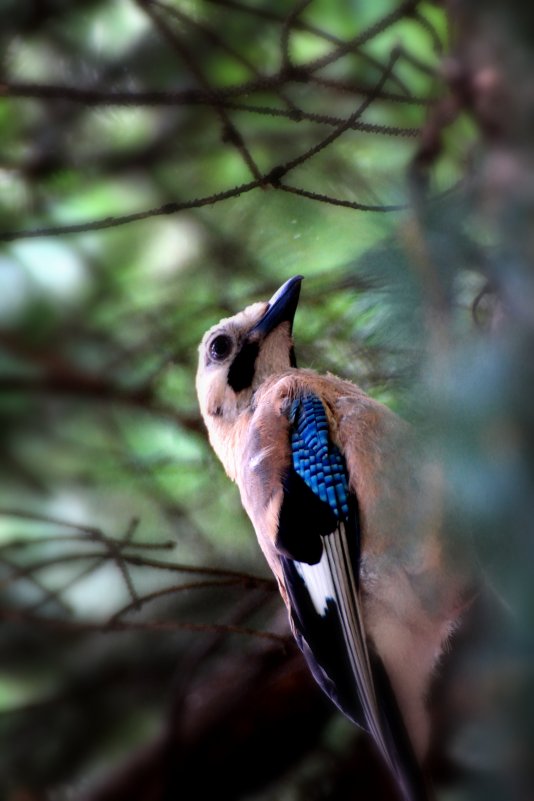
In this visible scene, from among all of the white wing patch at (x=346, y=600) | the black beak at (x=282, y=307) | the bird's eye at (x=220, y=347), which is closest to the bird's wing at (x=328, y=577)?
the white wing patch at (x=346, y=600)

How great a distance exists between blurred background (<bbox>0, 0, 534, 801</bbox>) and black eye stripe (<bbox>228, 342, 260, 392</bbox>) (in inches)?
→ 2.4

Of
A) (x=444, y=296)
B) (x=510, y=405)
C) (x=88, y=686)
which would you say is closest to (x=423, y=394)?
(x=444, y=296)

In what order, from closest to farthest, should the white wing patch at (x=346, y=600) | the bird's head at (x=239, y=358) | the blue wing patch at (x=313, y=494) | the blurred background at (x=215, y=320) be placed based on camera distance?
the blurred background at (x=215, y=320) → the white wing patch at (x=346, y=600) → the blue wing patch at (x=313, y=494) → the bird's head at (x=239, y=358)

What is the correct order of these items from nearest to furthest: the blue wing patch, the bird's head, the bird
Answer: the bird → the blue wing patch → the bird's head

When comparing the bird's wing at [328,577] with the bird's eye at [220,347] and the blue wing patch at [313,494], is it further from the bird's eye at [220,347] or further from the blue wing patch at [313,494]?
the bird's eye at [220,347]

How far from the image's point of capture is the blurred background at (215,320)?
0.55m

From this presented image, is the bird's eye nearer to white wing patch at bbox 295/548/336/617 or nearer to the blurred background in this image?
the blurred background

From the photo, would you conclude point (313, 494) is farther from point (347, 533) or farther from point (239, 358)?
point (239, 358)

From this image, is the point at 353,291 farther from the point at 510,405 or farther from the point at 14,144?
the point at 14,144

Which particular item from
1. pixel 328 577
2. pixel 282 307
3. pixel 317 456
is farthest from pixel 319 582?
pixel 282 307

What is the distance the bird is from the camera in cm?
85

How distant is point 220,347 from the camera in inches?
54.0

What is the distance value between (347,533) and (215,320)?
1.46 ft

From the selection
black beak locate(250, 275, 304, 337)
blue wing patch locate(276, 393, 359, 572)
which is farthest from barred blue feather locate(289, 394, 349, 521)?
black beak locate(250, 275, 304, 337)
